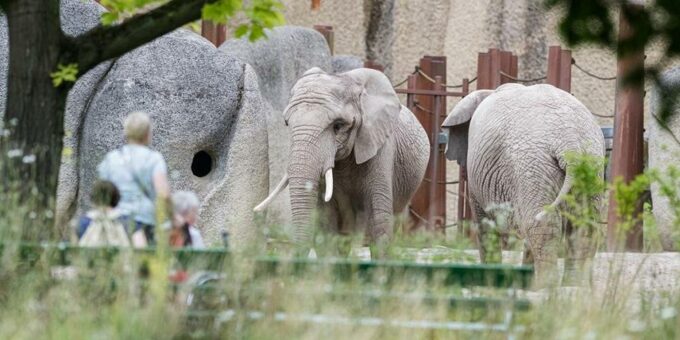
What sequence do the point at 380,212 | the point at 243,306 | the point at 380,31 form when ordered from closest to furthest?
the point at 243,306
the point at 380,212
the point at 380,31

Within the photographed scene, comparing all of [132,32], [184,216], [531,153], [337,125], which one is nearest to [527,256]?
[531,153]

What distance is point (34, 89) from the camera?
6.30 metres

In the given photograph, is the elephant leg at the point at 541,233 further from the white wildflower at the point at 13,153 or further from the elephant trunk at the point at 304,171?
the white wildflower at the point at 13,153

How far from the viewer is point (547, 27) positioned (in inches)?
797

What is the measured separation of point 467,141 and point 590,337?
6.67 meters

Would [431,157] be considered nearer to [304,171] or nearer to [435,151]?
[435,151]

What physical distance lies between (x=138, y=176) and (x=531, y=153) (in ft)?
11.5

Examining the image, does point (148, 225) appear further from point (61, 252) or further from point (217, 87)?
point (217, 87)

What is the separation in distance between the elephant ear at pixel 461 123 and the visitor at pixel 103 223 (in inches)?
187

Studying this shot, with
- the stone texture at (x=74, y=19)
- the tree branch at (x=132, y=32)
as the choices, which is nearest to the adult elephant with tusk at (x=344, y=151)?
the stone texture at (x=74, y=19)

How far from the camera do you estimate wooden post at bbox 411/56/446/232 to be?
14.8m

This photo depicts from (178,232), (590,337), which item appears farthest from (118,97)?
(590,337)

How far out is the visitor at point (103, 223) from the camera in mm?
5496

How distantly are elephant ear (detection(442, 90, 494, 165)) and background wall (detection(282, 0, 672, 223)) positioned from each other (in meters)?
7.65
